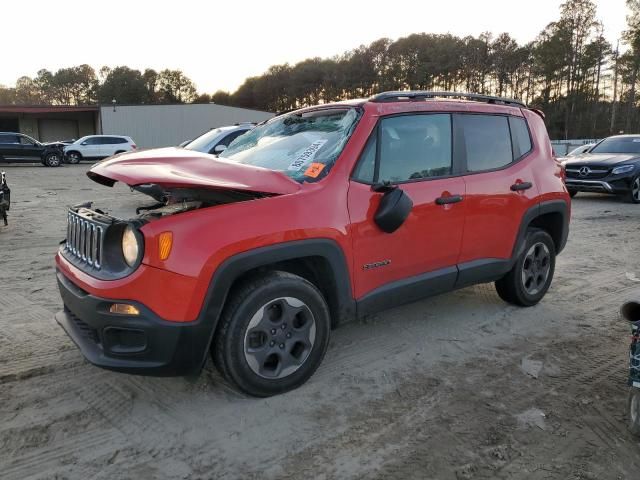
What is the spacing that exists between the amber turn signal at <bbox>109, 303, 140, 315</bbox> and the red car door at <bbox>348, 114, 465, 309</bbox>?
4.51ft

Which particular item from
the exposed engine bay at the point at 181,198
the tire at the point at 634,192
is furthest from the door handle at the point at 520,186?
the tire at the point at 634,192

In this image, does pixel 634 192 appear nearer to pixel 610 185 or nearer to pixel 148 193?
pixel 610 185

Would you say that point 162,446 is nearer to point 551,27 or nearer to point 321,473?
point 321,473

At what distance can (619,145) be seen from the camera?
13.2 metres

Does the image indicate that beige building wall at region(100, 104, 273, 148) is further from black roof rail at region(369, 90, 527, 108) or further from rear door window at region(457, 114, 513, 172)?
rear door window at region(457, 114, 513, 172)

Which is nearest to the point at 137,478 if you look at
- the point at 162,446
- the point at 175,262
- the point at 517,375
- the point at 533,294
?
the point at 162,446

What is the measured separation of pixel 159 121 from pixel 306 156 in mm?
41483

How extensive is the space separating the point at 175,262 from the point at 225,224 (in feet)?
1.11

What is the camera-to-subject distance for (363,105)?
11.7ft

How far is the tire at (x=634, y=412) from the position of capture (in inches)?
107

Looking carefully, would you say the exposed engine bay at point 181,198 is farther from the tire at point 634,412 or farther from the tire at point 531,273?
the tire at point 531,273

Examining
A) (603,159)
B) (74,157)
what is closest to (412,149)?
A: (603,159)

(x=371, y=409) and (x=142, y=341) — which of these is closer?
(x=142, y=341)

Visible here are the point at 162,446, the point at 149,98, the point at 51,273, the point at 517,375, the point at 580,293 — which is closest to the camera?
the point at 162,446
